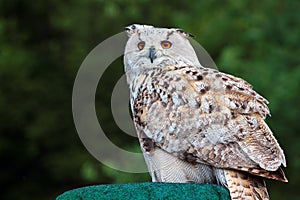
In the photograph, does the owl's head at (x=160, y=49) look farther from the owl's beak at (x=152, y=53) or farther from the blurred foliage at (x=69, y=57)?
the blurred foliage at (x=69, y=57)

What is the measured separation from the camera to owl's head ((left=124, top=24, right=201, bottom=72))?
6.16 metres

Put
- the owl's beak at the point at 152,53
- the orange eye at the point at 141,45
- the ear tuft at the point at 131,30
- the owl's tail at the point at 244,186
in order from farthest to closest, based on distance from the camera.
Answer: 1. the ear tuft at the point at 131,30
2. the orange eye at the point at 141,45
3. the owl's beak at the point at 152,53
4. the owl's tail at the point at 244,186

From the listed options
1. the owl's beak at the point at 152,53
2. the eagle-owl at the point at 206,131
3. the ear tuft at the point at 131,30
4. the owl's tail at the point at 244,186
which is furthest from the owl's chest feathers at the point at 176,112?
the ear tuft at the point at 131,30

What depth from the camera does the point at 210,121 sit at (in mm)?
5445

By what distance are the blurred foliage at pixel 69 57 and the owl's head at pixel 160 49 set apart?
5.39 metres

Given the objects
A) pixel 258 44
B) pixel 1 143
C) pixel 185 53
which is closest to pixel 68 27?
pixel 1 143

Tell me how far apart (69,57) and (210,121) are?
839 cm

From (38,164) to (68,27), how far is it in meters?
2.25

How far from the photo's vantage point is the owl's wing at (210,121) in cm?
527

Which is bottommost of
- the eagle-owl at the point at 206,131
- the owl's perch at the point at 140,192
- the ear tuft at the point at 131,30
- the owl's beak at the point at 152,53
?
the owl's perch at the point at 140,192

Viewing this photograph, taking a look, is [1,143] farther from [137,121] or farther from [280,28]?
→ [137,121]

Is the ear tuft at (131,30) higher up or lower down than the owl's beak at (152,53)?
higher up

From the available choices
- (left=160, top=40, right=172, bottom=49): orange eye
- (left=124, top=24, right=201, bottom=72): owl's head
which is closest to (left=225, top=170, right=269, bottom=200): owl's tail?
(left=124, top=24, right=201, bottom=72): owl's head

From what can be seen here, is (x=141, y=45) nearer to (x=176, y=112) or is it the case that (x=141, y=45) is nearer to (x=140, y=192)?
(x=176, y=112)
